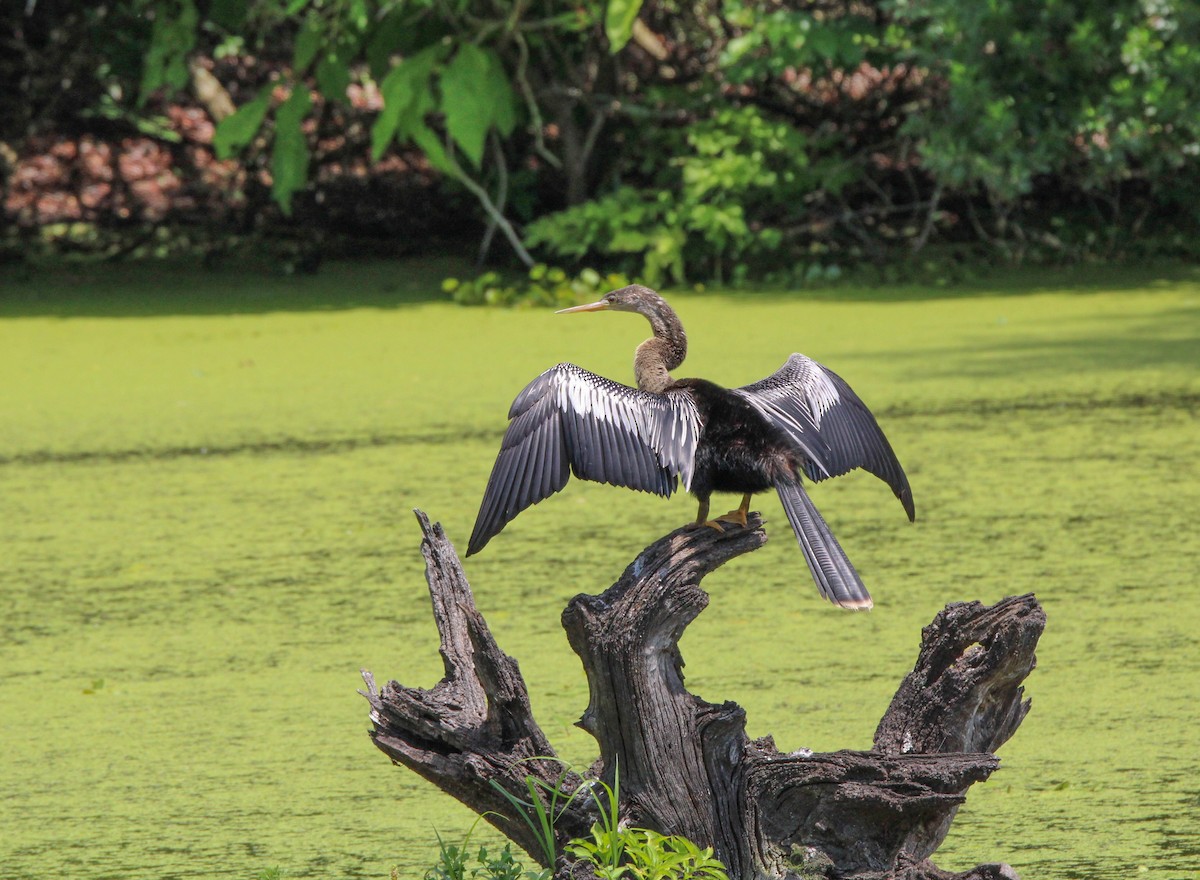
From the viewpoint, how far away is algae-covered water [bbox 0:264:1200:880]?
2.51 metres

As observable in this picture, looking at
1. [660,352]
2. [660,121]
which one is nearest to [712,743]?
[660,352]

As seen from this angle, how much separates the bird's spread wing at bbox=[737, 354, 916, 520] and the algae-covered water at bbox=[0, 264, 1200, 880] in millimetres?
472

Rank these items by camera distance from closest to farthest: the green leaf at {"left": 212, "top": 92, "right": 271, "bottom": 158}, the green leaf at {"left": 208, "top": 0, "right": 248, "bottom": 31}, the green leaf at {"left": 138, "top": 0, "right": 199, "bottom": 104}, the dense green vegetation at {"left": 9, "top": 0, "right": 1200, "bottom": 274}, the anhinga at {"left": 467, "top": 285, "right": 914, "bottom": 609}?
the anhinga at {"left": 467, "top": 285, "right": 914, "bottom": 609}
the dense green vegetation at {"left": 9, "top": 0, "right": 1200, "bottom": 274}
the green leaf at {"left": 212, "top": 92, "right": 271, "bottom": 158}
the green leaf at {"left": 138, "top": 0, "right": 199, "bottom": 104}
the green leaf at {"left": 208, "top": 0, "right": 248, "bottom": 31}

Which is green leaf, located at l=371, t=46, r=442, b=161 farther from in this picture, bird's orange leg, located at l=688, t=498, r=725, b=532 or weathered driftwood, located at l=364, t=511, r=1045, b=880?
weathered driftwood, located at l=364, t=511, r=1045, b=880

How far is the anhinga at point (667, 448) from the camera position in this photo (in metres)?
2.17

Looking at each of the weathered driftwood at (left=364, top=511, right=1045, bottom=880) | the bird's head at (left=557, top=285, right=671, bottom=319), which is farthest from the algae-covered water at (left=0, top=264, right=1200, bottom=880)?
the bird's head at (left=557, top=285, right=671, bottom=319)

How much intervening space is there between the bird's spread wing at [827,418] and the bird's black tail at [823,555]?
8 cm

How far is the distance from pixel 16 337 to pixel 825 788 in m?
5.55

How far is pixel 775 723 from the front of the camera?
9.05 feet

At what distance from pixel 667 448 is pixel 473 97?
18.4ft

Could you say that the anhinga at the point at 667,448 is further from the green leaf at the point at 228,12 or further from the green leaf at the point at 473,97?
the green leaf at the point at 228,12

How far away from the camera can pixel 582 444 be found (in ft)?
7.23

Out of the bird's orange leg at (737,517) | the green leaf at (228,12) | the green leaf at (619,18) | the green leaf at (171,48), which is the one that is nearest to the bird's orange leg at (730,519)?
the bird's orange leg at (737,517)

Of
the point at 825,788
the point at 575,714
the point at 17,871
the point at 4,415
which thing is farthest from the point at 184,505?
the point at 825,788
